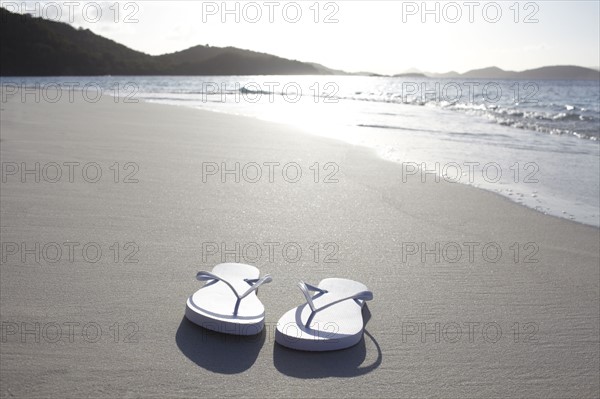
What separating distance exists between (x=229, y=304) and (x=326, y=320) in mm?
348

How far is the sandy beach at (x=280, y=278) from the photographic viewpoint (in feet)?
5.28

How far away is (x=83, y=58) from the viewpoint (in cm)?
5866

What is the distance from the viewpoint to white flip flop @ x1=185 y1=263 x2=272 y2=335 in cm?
182

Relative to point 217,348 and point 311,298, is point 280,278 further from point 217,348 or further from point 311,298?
point 217,348

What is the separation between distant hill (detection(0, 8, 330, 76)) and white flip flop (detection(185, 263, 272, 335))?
47.2 meters

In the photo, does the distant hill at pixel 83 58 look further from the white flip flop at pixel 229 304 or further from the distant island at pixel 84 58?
the white flip flop at pixel 229 304

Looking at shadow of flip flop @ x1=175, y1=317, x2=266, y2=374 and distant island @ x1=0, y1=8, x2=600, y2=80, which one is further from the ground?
distant island @ x1=0, y1=8, x2=600, y2=80

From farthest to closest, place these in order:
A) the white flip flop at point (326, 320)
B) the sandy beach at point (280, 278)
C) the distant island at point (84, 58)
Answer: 1. the distant island at point (84, 58)
2. the white flip flop at point (326, 320)
3. the sandy beach at point (280, 278)

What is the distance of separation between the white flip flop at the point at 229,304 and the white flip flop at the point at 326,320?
0.10 m

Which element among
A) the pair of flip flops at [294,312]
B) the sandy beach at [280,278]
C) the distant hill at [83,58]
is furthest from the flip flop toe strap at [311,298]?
the distant hill at [83,58]

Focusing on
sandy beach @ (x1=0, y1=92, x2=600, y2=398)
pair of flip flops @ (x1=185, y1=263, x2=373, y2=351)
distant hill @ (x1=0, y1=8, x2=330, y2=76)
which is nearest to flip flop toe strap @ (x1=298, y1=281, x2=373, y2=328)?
pair of flip flops @ (x1=185, y1=263, x2=373, y2=351)

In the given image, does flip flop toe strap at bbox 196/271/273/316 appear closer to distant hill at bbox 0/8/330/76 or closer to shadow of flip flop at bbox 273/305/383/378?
shadow of flip flop at bbox 273/305/383/378

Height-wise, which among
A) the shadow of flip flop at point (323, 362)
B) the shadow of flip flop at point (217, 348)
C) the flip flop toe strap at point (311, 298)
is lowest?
the shadow of flip flop at point (323, 362)

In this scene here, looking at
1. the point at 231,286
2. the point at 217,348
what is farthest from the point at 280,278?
the point at 217,348
